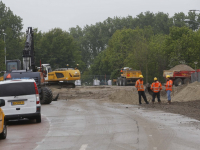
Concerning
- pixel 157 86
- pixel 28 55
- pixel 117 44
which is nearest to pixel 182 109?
pixel 157 86

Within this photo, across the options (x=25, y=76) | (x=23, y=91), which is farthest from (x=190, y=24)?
(x=23, y=91)

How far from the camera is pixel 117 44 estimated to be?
10475 cm

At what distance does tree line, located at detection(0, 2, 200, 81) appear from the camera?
75750 millimetres

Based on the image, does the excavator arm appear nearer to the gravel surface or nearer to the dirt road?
the gravel surface

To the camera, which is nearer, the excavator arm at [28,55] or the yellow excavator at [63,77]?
the excavator arm at [28,55]

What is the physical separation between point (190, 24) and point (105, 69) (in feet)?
117

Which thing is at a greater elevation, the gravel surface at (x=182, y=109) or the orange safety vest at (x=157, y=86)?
the orange safety vest at (x=157, y=86)

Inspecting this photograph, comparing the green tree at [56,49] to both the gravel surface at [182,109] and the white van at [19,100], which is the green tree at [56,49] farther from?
the white van at [19,100]

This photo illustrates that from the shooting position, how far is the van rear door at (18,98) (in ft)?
56.4

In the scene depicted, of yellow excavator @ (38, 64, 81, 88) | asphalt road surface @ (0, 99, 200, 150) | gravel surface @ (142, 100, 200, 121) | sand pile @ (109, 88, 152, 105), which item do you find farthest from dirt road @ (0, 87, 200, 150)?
yellow excavator @ (38, 64, 81, 88)

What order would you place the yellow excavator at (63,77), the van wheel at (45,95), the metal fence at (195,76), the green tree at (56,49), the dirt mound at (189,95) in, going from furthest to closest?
the green tree at (56,49)
the metal fence at (195,76)
the yellow excavator at (63,77)
the dirt mound at (189,95)
the van wheel at (45,95)

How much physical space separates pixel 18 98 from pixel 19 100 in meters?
0.09

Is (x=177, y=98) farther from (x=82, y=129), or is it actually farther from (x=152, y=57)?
(x=152, y=57)

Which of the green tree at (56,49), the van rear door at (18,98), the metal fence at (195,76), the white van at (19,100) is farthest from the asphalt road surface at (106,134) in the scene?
the green tree at (56,49)
